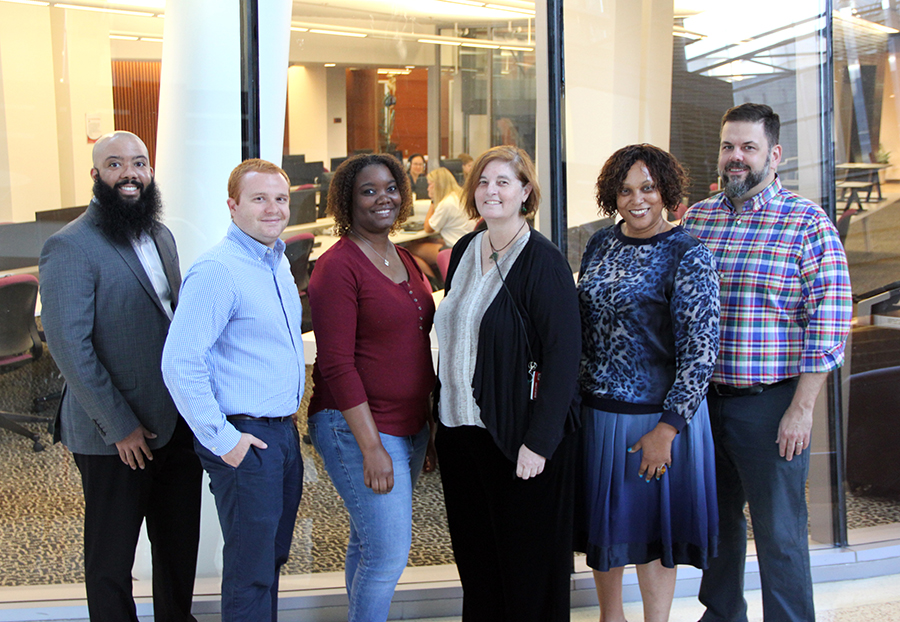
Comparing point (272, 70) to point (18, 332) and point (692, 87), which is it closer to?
point (18, 332)

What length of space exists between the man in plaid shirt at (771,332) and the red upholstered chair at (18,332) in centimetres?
247

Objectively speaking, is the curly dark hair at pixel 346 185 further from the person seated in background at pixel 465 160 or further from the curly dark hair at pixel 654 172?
the person seated in background at pixel 465 160

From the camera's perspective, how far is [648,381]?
2.08m

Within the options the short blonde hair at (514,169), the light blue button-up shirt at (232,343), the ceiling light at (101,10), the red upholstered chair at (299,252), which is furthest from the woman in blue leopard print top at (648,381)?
the ceiling light at (101,10)

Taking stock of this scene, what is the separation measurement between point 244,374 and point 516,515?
0.86 metres

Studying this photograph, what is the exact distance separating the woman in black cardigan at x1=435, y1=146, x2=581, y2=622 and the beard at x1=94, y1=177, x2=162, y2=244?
3.03ft

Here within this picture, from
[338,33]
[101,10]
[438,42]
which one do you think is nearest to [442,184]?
[438,42]

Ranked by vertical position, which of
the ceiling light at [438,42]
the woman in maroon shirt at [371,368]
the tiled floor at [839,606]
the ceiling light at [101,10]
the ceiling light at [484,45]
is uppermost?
the ceiling light at [438,42]

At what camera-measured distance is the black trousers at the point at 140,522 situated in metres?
2.12

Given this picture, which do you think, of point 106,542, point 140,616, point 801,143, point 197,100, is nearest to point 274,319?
point 106,542

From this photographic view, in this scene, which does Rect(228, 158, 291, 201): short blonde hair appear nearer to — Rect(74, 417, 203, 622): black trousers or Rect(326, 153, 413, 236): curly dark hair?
Rect(326, 153, 413, 236): curly dark hair

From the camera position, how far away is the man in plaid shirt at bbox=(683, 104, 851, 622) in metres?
2.12

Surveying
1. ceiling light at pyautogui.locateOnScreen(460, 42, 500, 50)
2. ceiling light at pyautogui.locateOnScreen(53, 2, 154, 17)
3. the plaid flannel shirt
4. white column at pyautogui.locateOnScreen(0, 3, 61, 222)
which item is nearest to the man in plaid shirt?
the plaid flannel shirt

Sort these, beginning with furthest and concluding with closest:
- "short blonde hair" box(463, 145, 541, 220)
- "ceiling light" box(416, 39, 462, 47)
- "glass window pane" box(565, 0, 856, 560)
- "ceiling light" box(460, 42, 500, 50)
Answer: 1. "ceiling light" box(416, 39, 462, 47)
2. "ceiling light" box(460, 42, 500, 50)
3. "glass window pane" box(565, 0, 856, 560)
4. "short blonde hair" box(463, 145, 541, 220)
